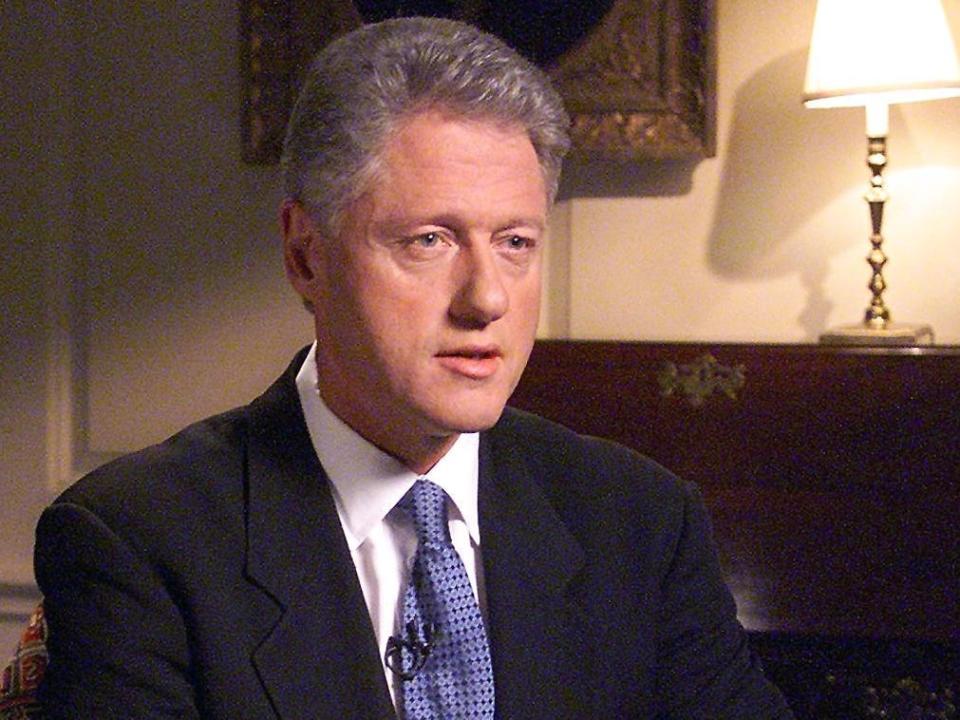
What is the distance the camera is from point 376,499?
1.52m

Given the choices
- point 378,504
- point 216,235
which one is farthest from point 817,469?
point 216,235

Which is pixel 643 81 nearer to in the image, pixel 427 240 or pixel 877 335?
pixel 877 335

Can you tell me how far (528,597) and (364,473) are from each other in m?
0.23

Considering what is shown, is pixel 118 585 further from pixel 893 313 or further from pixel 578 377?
pixel 893 313

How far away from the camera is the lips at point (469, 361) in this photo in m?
1.41

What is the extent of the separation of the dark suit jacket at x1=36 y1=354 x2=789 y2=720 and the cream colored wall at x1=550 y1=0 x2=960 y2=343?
1440 millimetres

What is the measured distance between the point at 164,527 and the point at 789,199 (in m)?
1.98

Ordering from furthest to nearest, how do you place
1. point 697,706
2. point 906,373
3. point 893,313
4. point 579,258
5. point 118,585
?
point 579,258
point 893,313
point 906,373
point 697,706
point 118,585

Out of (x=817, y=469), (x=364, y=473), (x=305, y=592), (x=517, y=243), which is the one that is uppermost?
(x=517, y=243)

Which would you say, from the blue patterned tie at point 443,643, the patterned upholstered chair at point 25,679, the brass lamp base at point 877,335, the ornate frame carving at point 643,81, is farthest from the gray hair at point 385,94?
the ornate frame carving at point 643,81

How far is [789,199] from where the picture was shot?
3072 mm

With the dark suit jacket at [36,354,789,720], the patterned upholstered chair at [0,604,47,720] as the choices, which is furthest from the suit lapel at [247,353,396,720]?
the patterned upholstered chair at [0,604,47,720]

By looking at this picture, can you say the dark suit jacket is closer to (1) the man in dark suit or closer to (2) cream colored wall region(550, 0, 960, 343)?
(1) the man in dark suit

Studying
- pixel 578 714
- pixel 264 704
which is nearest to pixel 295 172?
pixel 264 704
